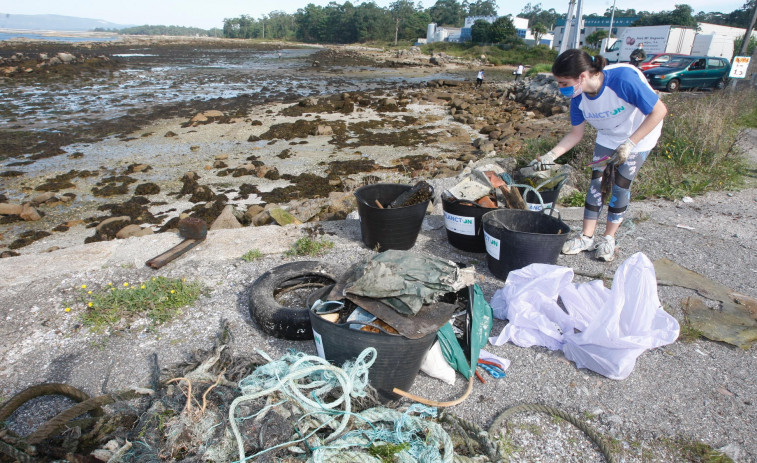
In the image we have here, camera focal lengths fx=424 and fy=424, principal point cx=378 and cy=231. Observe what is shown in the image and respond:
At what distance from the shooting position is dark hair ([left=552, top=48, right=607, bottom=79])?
11.3ft

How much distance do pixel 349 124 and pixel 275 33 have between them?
114119mm

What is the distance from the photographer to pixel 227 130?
1350 centimetres

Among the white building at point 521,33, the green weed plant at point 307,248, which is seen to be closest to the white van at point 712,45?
the white building at point 521,33

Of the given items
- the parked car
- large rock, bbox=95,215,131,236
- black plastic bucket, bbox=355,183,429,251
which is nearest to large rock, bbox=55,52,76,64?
large rock, bbox=95,215,131,236

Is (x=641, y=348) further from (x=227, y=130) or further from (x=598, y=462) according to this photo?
(x=227, y=130)

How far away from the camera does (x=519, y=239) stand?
349 centimetres

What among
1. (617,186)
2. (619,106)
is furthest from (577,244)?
(619,106)

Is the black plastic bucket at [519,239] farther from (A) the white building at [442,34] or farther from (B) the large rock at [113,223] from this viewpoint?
(A) the white building at [442,34]

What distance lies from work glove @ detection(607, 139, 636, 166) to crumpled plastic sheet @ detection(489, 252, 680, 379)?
116cm

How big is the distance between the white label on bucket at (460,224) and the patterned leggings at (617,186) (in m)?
1.15

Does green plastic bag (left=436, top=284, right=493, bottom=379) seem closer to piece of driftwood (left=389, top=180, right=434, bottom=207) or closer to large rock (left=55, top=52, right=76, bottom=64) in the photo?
piece of driftwood (left=389, top=180, right=434, bottom=207)

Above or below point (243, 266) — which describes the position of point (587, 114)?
above

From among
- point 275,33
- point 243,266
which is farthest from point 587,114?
point 275,33

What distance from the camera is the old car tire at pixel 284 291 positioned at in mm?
3078
